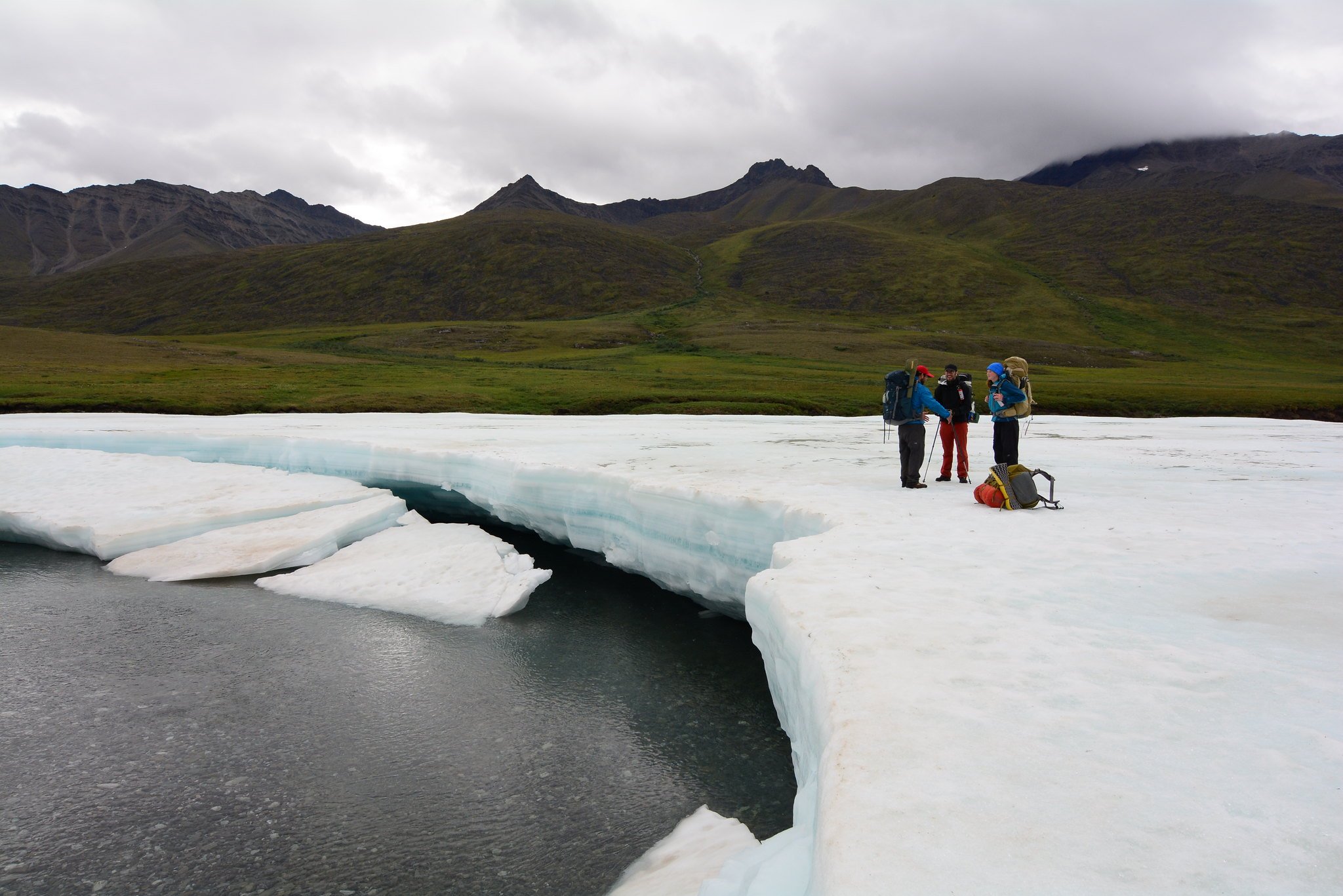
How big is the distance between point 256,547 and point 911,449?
A: 491 inches

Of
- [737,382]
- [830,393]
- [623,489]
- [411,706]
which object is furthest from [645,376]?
[411,706]

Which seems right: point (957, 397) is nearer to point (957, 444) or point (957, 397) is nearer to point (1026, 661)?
point (957, 444)

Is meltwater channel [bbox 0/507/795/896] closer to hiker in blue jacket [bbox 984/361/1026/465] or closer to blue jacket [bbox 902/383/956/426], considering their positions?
blue jacket [bbox 902/383/956/426]

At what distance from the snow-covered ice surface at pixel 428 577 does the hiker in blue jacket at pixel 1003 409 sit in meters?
8.28

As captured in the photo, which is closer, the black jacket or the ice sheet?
the ice sheet

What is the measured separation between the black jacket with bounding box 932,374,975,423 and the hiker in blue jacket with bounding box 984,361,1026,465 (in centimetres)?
75

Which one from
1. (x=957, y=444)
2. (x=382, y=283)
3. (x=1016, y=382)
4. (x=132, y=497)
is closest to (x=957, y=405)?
(x=957, y=444)

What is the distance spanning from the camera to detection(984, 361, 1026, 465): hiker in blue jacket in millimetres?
12586

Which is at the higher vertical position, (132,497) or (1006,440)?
(1006,440)

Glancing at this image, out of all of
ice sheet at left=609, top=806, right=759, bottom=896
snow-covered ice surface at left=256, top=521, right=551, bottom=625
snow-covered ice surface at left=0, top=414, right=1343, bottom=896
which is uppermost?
snow-covered ice surface at left=0, top=414, right=1343, bottom=896

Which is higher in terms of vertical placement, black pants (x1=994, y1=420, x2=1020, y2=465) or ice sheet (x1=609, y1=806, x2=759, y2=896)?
black pants (x1=994, y1=420, x2=1020, y2=465)

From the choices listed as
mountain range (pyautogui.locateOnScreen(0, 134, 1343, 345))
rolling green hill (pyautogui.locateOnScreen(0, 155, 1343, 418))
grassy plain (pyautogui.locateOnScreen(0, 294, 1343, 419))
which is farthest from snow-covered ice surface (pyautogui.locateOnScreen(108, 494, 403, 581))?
mountain range (pyautogui.locateOnScreen(0, 134, 1343, 345))

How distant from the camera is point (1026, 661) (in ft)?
19.4

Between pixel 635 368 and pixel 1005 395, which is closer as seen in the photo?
pixel 1005 395
